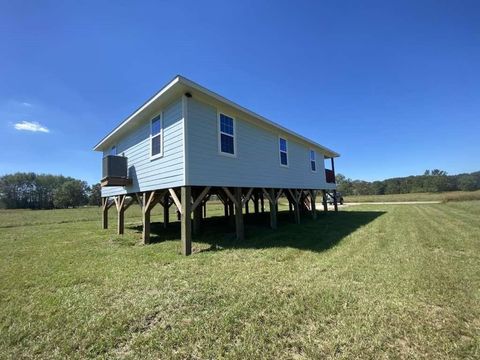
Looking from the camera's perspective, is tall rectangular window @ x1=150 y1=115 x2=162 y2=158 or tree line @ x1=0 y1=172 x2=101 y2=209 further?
tree line @ x1=0 y1=172 x2=101 y2=209

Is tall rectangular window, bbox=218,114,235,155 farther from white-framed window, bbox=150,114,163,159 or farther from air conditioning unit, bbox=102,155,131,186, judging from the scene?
air conditioning unit, bbox=102,155,131,186

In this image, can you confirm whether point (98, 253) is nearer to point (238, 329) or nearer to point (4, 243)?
point (4, 243)

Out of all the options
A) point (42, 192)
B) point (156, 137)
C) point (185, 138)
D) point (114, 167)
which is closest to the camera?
point (185, 138)


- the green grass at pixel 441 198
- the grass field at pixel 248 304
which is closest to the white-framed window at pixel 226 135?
the grass field at pixel 248 304

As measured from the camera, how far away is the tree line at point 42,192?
78125 millimetres

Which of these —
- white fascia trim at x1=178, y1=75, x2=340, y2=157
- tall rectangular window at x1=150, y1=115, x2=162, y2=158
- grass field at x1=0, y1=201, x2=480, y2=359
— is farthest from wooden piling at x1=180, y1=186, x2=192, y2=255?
white fascia trim at x1=178, y1=75, x2=340, y2=157

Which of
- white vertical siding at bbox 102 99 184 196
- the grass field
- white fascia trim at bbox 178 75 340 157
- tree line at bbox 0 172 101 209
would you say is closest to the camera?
the grass field

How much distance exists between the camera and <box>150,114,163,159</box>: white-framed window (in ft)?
25.5

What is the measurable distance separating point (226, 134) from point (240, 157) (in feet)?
3.26

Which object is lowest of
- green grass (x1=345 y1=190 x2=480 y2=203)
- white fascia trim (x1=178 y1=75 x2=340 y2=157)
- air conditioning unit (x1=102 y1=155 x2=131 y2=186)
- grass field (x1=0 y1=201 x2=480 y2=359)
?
grass field (x1=0 y1=201 x2=480 y2=359)

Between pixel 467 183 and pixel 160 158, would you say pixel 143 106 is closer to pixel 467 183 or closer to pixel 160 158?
pixel 160 158

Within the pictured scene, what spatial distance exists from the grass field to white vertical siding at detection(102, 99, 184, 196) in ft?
7.54

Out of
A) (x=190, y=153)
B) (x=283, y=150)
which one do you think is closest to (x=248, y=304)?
(x=190, y=153)

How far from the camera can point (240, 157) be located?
8.65 metres
